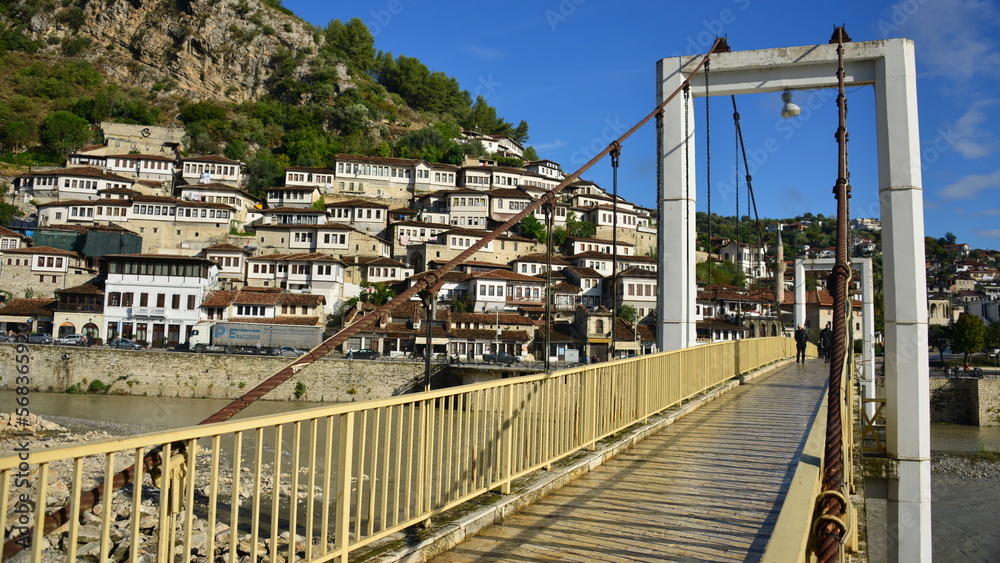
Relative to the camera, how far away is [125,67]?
4247 inches

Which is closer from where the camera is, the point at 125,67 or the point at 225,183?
the point at 225,183

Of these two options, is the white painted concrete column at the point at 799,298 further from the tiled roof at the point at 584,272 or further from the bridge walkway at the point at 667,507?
the bridge walkway at the point at 667,507

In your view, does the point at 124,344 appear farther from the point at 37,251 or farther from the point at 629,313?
the point at 629,313

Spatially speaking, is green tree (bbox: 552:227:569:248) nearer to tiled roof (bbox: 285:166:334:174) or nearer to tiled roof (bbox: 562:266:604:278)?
tiled roof (bbox: 562:266:604:278)

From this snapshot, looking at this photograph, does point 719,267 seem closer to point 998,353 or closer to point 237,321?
point 998,353

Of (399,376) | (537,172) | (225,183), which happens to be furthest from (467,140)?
(399,376)

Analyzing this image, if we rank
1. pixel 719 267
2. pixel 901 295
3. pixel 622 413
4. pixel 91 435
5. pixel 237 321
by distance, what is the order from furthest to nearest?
pixel 719 267
pixel 237 321
pixel 91 435
pixel 901 295
pixel 622 413

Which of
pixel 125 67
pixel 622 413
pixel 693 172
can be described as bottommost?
pixel 622 413

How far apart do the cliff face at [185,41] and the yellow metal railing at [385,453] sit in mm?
109232

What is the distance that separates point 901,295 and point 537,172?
79.4m

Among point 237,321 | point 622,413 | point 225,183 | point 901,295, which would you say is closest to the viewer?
point 622,413

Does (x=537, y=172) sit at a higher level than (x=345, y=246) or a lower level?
higher

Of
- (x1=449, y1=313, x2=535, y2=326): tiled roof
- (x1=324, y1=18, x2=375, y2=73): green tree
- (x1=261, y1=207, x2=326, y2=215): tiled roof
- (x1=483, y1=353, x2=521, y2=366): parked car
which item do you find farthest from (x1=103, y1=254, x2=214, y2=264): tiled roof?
(x1=324, y1=18, x2=375, y2=73): green tree

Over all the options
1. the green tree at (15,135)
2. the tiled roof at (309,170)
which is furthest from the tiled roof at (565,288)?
the green tree at (15,135)
